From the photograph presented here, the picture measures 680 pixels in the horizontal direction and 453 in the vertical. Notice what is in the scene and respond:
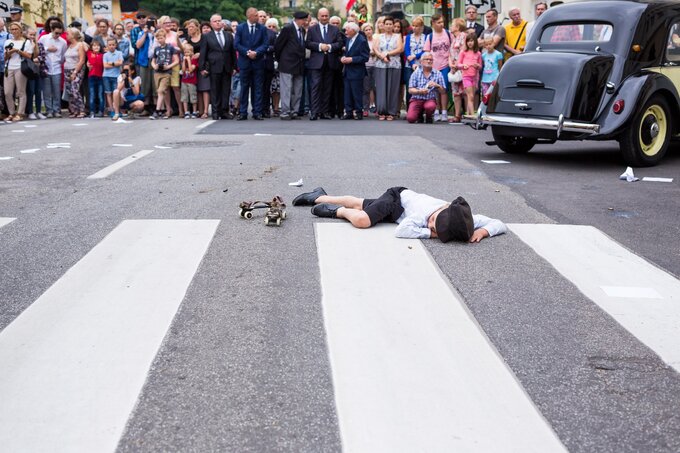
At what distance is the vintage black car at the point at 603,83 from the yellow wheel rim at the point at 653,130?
0.04 ft

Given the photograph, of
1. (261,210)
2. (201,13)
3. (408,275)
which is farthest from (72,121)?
(201,13)

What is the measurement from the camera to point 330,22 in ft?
67.9

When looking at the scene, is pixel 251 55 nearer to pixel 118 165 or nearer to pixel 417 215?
pixel 118 165

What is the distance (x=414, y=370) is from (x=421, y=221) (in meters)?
2.85

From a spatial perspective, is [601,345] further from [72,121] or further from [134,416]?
[72,121]

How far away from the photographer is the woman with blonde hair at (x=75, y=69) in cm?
2105

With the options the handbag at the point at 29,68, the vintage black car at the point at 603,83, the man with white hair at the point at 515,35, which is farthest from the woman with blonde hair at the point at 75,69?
the vintage black car at the point at 603,83

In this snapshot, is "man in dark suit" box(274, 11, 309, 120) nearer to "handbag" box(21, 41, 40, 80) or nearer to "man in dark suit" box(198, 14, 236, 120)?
"man in dark suit" box(198, 14, 236, 120)

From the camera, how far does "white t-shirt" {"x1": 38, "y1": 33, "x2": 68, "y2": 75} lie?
20.9 metres

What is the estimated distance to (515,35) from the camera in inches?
730

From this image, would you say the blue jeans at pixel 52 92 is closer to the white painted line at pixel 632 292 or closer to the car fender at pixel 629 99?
the car fender at pixel 629 99

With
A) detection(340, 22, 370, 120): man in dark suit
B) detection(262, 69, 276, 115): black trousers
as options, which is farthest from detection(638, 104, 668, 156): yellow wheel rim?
detection(262, 69, 276, 115): black trousers

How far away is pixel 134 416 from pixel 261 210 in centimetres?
432

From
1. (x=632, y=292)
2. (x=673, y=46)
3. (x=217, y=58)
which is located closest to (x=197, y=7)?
(x=217, y=58)
